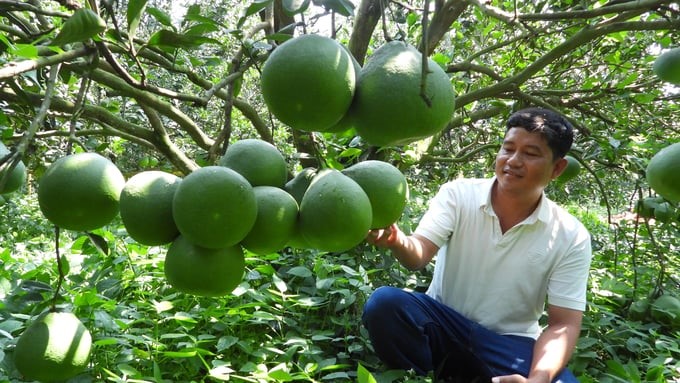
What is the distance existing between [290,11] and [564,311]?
195 centimetres

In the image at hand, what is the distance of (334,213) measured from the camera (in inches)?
33.8

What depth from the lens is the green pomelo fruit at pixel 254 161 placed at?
0.95 meters

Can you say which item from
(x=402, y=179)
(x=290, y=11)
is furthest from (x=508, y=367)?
(x=290, y=11)

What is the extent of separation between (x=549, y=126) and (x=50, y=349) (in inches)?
82.4

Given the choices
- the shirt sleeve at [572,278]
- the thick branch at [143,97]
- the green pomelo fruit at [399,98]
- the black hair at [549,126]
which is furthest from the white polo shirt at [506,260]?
the green pomelo fruit at [399,98]

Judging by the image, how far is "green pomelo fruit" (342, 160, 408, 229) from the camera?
3.21 ft

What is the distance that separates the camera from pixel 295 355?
2.21 metres

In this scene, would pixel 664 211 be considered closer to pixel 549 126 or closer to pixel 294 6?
pixel 549 126

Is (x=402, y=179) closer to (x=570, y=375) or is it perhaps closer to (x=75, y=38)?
(x=75, y=38)

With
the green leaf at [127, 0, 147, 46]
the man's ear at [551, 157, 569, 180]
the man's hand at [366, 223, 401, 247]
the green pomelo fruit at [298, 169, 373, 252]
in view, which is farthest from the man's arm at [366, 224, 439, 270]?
the green leaf at [127, 0, 147, 46]

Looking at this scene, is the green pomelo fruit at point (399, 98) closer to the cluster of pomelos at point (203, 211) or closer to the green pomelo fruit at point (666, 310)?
the cluster of pomelos at point (203, 211)

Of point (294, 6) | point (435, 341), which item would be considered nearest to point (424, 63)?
point (294, 6)

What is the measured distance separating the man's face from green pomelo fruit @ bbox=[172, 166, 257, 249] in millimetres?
1725

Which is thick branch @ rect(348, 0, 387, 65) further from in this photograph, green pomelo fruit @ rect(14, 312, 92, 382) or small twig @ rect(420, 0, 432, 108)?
green pomelo fruit @ rect(14, 312, 92, 382)
